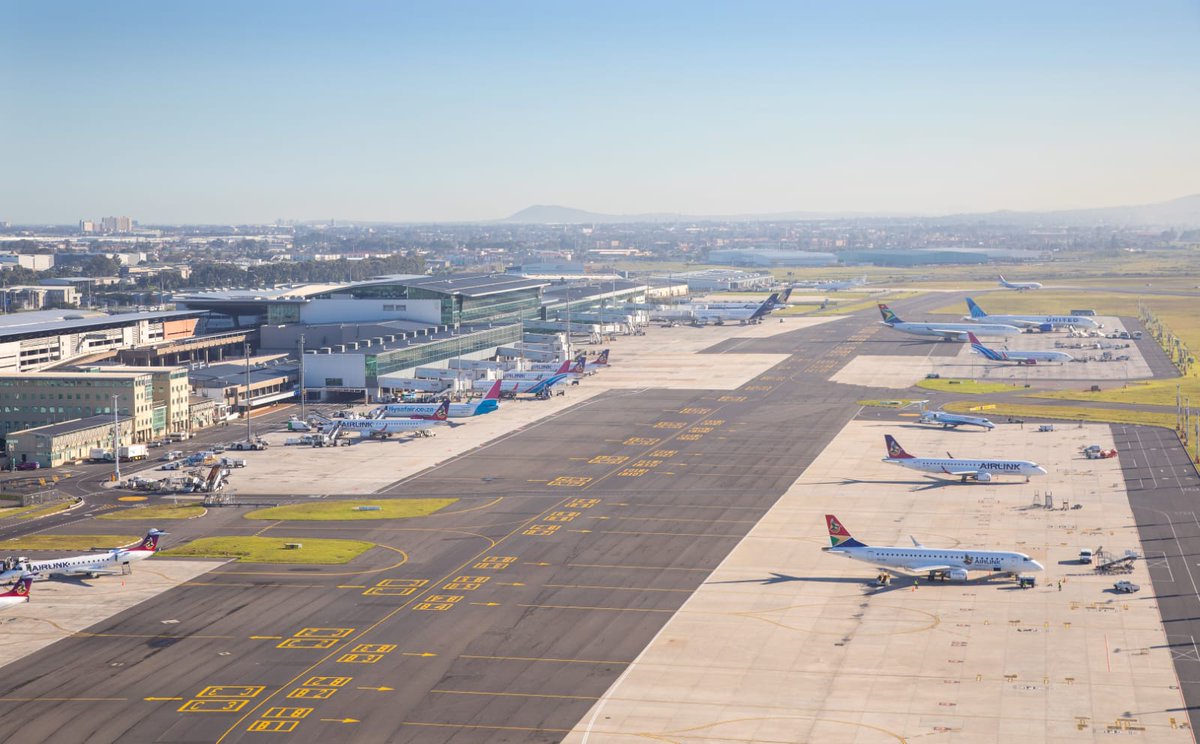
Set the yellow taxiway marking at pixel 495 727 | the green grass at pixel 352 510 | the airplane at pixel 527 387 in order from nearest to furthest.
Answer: the yellow taxiway marking at pixel 495 727 → the green grass at pixel 352 510 → the airplane at pixel 527 387

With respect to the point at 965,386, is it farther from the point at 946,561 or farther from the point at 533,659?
the point at 533,659

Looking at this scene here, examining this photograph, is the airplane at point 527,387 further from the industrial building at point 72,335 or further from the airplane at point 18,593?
the airplane at point 18,593

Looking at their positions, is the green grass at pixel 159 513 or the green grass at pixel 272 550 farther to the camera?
the green grass at pixel 159 513

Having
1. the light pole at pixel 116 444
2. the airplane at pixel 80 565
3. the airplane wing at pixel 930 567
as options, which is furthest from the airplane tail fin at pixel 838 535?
the light pole at pixel 116 444

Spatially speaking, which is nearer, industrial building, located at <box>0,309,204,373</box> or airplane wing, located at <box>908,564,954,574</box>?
airplane wing, located at <box>908,564,954,574</box>

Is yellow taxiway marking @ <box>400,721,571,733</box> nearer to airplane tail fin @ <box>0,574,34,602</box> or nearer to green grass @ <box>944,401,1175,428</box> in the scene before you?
airplane tail fin @ <box>0,574,34,602</box>

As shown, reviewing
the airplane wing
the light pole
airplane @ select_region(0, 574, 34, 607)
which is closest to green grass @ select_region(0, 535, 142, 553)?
airplane @ select_region(0, 574, 34, 607)

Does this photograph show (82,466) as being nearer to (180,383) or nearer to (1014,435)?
(180,383)
